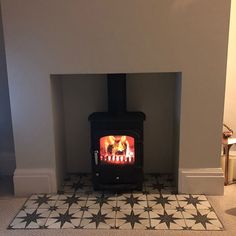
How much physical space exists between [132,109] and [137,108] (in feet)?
0.16

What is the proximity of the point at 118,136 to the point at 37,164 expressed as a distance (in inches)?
28.5

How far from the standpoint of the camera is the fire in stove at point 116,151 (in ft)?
8.93

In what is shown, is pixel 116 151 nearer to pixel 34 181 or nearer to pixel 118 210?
pixel 118 210

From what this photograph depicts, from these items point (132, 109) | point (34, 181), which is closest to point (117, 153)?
point (132, 109)

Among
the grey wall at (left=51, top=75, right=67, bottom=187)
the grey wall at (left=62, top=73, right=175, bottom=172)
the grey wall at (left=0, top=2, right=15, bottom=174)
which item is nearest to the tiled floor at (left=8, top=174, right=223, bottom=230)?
the grey wall at (left=51, top=75, right=67, bottom=187)

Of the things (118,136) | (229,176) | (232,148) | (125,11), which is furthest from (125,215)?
(125,11)

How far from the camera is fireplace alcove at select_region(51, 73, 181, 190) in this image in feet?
9.63

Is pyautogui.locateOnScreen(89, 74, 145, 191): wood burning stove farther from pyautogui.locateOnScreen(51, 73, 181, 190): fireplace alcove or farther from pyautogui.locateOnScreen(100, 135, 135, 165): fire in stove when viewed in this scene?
pyautogui.locateOnScreen(51, 73, 181, 190): fireplace alcove

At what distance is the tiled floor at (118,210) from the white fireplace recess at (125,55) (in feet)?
0.65

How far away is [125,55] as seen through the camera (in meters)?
2.52

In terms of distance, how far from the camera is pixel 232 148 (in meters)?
3.01

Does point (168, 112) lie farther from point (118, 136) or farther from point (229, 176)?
point (229, 176)

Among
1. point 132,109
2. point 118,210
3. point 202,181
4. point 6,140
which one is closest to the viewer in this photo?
point 118,210

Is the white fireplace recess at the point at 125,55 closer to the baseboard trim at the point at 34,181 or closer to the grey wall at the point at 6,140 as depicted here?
the baseboard trim at the point at 34,181
